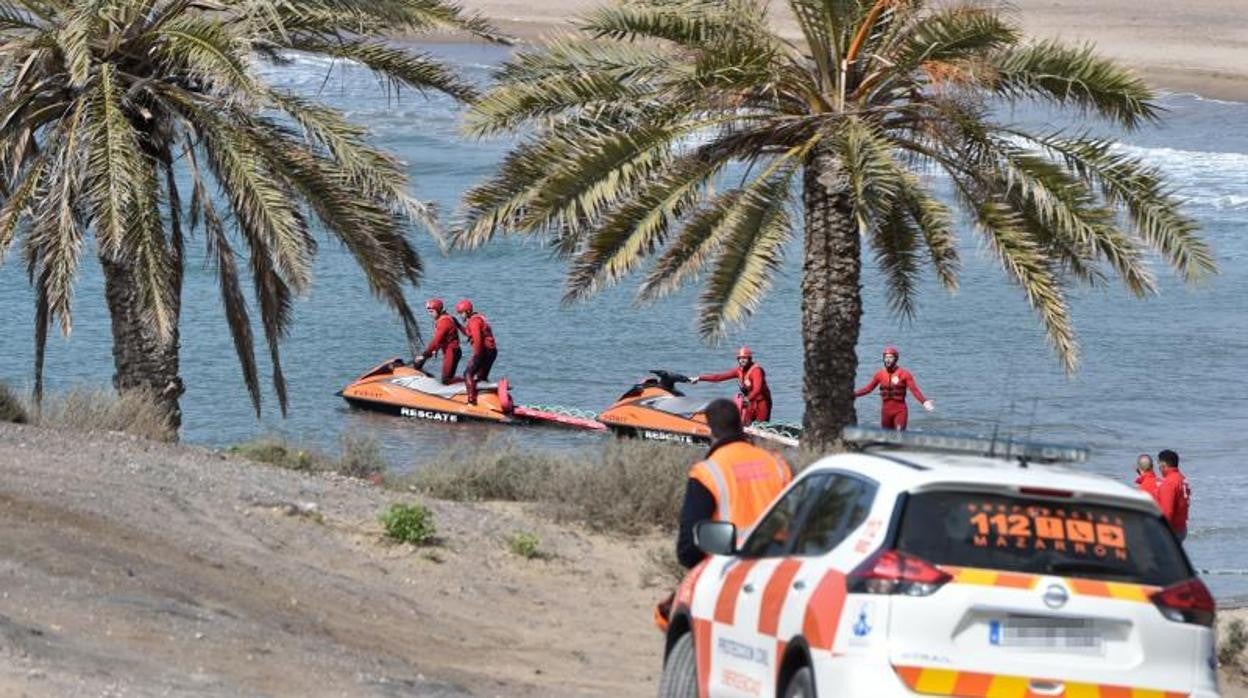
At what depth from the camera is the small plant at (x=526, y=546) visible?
49.8 ft

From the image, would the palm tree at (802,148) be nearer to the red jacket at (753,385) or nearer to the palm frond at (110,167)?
the palm frond at (110,167)

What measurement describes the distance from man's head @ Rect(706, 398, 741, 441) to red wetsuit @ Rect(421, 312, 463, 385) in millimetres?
18797

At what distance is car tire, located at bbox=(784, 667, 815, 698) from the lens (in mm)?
7371

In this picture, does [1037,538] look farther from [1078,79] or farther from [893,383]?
[893,383]

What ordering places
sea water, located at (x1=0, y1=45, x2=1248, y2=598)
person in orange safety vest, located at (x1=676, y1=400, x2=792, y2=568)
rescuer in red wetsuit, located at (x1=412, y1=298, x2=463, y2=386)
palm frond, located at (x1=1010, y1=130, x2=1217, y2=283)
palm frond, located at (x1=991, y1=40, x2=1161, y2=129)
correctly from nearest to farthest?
person in orange safety vest, located at (x1=676, y1=400, x2=792, y2=568), palm frond, located at (x1=1010, y1=130, x2=1217, y2=283), palm frond, located at (x1=991, y1=40, x2=1161, y2=129), sea water, located at (x1=0, y1=45, x2=1248, y2=598), rescuer in red wetsuit, located at (x1=412, y1=298, x2=463, y2=386)

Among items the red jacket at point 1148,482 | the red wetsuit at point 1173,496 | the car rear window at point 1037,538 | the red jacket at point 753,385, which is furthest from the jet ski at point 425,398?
the car rear window at point 1037,538

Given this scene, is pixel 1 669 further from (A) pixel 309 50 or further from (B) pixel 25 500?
(A) pixel 309 50

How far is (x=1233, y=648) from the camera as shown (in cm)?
1442

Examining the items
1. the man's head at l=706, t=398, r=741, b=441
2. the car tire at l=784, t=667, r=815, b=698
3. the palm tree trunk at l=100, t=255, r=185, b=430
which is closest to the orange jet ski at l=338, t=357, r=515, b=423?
the palm tree trunk at l=100, t=255, r=185, b=430

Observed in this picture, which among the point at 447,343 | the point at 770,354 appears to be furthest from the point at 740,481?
the point at 770,354

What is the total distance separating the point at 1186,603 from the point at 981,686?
0.76 metres

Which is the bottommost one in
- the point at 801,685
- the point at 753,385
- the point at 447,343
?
the point at 753,385

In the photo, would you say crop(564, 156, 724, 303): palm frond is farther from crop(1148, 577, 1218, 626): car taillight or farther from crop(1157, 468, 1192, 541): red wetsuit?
crop(1148, 577, 1218, 626): car taillight

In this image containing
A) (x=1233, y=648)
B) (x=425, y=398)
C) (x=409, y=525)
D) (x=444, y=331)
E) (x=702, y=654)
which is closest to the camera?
(x=702, y=654)
